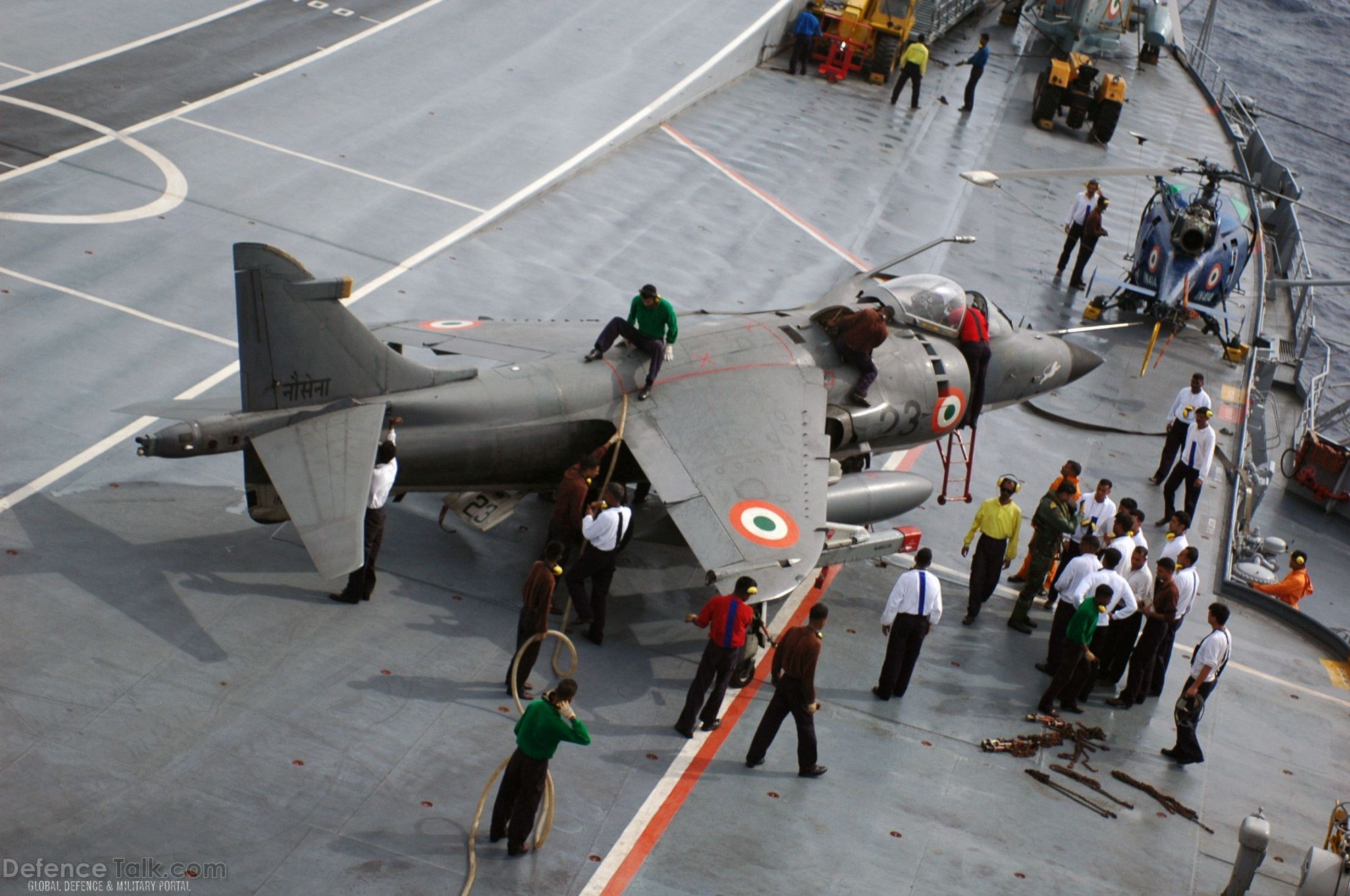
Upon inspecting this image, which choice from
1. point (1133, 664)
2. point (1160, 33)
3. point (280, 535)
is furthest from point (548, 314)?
point (1160, 33)

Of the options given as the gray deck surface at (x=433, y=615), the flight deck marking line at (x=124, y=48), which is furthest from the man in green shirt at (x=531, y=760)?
the flight deck marking line at (x=124, y=48)

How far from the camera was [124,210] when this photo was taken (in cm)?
2408

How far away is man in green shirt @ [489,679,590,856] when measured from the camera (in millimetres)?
11484

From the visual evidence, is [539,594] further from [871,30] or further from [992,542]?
[871,30]

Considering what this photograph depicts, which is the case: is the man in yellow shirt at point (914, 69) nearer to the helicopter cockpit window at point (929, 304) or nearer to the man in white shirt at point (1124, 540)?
the helicopter cockpit window at point (929, 304)

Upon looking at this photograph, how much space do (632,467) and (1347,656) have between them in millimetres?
11612

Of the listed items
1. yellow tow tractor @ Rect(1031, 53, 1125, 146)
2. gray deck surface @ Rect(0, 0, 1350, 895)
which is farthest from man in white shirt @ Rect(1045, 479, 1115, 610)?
yellow tow tractor @ Rect(1031, 53, 1125, 146)

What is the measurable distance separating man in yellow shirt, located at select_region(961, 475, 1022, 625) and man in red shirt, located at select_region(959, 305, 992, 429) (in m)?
2.56

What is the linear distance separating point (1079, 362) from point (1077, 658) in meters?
7.51

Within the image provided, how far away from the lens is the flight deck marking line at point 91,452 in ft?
52.9

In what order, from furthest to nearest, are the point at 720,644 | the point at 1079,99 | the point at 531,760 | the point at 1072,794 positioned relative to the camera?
1. the point at 1079,99
2. the point at 1072,794
3. the point at 720,644
4. the point at 531,760

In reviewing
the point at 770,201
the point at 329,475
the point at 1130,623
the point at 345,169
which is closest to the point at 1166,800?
the point at 1130,623

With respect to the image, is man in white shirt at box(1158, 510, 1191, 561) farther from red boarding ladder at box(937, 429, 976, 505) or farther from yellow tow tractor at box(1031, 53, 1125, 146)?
yellow tow tractor at box(1031, 53, 1125, 146)
